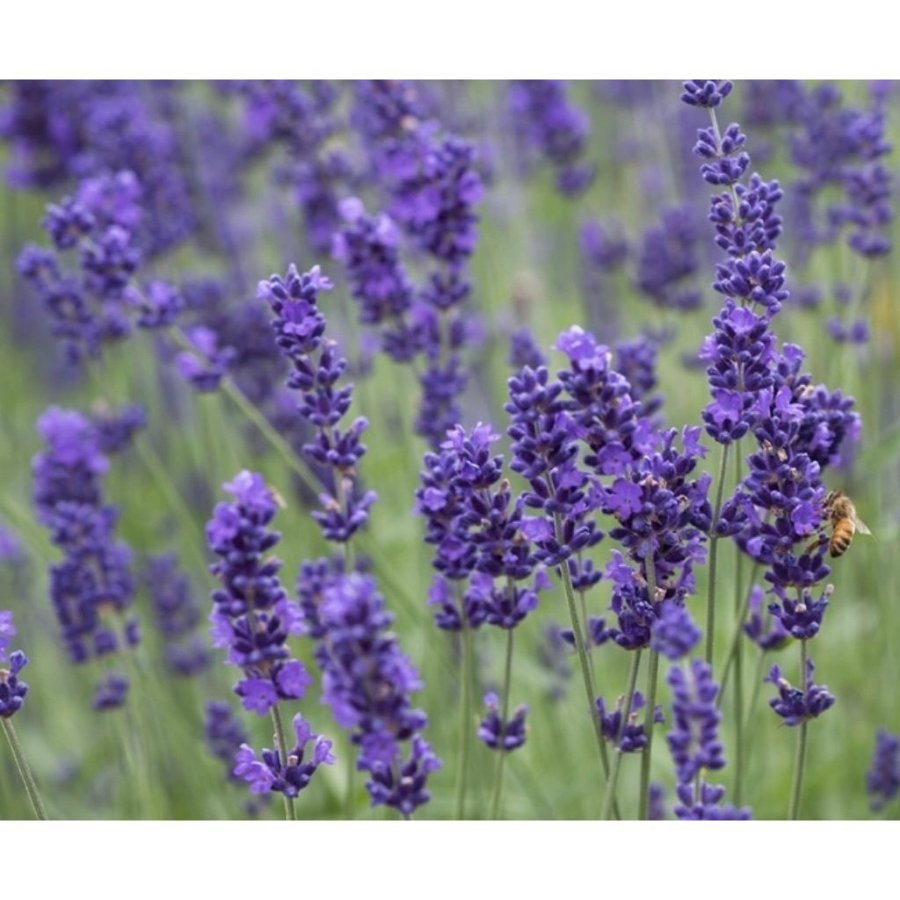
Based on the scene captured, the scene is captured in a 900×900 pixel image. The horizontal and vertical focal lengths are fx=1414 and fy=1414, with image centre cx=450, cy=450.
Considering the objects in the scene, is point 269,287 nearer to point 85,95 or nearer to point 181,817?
point 181,817

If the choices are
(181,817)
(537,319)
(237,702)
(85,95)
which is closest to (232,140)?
(85,95)

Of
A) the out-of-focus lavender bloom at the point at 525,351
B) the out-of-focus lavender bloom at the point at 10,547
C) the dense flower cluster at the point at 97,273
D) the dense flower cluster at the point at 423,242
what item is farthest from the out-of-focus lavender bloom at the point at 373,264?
the out-of-focus lavender bloom at the point at 10,547

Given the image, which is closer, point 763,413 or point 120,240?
point 763,413

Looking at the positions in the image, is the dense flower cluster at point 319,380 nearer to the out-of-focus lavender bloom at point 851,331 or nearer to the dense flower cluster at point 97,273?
the dense flower cluster at point 97,273

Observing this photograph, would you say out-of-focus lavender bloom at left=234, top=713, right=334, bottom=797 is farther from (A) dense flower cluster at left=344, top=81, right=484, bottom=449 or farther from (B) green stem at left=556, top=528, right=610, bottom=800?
(A) dense flower cluster at left=344, top=81, right=484, bottom=449

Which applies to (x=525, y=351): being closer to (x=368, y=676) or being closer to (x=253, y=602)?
(x=253, y=602)
